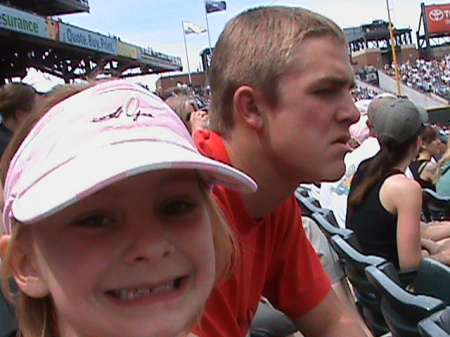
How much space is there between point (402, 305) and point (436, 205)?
8.09 ft

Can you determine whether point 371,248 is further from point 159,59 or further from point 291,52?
→ point 159,59

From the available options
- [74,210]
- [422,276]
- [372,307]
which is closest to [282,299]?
[74,210]

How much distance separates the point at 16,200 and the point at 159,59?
31406 mm

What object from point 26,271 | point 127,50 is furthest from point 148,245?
point 127,50

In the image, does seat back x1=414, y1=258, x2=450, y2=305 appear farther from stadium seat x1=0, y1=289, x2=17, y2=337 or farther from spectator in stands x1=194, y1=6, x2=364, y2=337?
stadium seat x1=0, y1=289, x2=17, y2=337

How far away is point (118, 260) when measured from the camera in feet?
2.27

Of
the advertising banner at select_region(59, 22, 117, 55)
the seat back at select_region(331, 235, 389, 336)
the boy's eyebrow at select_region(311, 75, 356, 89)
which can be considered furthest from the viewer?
the advertising banner at select_region(59, 22, 117, 55)

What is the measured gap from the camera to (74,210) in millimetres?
686

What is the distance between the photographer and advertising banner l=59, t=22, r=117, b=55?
19.4m

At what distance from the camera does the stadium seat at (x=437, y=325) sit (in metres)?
1.28

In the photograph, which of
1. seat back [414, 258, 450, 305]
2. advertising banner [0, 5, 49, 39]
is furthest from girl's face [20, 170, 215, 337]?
advertising banner [0, 5, 49, 39]

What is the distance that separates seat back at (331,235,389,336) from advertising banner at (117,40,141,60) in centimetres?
2306

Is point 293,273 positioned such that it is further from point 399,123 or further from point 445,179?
point 445,179

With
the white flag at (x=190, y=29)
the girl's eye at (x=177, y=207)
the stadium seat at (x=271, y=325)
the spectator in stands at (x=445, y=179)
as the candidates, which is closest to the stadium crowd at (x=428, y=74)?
the white flag at (x=190, y=29)
